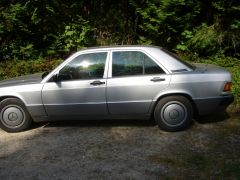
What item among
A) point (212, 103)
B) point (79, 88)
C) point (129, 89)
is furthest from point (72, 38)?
point (212, 103)

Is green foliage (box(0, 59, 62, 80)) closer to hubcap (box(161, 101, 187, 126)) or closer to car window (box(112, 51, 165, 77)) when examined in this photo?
car window (box(112, 51, 165, 77))

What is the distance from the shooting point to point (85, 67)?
7.80m

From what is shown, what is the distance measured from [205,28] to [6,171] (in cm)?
746

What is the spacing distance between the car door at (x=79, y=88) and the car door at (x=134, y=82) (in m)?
0.18

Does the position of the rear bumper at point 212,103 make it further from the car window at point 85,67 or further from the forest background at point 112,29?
the forest background at point 112,29

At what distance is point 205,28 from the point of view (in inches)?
468

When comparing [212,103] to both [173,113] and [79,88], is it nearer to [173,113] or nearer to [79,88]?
[173,113]

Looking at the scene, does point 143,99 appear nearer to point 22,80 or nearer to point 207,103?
point 207,103

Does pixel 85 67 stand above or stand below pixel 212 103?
above

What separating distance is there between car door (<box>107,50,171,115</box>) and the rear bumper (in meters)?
Answer: 0.70

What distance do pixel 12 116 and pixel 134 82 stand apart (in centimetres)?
A: 246

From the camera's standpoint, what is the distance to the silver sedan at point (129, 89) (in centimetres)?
758

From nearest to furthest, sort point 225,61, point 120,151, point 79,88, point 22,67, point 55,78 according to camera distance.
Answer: point 120,151, point 79,88, point 55,78, point 225,61, point 22,67

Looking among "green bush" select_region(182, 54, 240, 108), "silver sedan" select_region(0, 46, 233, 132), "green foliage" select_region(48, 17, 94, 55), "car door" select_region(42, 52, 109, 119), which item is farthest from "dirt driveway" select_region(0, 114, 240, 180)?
"green foliage" select_region(48, 17, 94, 55)
